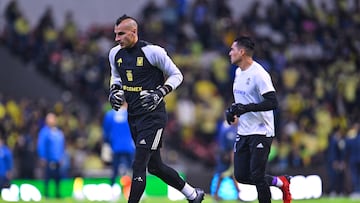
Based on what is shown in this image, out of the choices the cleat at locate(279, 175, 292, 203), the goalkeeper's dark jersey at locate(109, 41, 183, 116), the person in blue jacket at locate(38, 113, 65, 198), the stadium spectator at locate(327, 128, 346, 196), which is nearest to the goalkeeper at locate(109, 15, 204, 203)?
the goalkeeper's dark jersey at locate(109, 41, 183, 116)

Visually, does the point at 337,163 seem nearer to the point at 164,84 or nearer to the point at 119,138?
the point at 119,138

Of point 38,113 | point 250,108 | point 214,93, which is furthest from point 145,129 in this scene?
point 214,93

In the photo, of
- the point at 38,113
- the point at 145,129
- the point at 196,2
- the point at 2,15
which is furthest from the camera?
the point at 196,2

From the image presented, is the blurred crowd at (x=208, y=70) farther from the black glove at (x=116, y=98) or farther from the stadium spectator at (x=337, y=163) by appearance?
the black glove at (x=116, y=98)

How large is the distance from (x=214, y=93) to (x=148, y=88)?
1873cm

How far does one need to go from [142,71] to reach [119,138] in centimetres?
801

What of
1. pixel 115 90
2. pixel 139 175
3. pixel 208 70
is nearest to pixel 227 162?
pixel 115 90

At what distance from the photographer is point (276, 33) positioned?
36.7 meters

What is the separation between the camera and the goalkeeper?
1335 cm

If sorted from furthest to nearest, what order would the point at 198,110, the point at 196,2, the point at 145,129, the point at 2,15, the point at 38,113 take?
the point at 196,2 < the point at 2,15 < the point at 198,110 < the point at 38,113 < the point at 145,129

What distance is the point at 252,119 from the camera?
14117 millimetres

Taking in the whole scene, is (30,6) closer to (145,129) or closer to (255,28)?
(255,28)

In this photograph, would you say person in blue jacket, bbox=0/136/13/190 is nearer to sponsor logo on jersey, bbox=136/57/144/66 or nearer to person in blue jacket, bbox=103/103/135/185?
person in blue jacket, bbox=103/103/135/185

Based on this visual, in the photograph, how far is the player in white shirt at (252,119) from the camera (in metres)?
13.8
